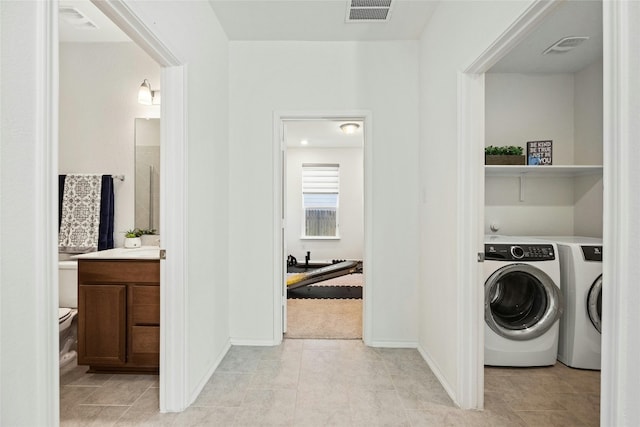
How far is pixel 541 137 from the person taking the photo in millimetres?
3088

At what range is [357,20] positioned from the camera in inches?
97.6

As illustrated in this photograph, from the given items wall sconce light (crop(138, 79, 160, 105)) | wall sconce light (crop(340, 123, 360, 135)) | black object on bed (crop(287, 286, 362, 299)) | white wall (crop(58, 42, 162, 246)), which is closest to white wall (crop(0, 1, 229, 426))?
wall sconce light (crop(138, 79, 160, 105))

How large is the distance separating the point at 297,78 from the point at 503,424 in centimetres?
286

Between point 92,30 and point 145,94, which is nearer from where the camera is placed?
point 92,30

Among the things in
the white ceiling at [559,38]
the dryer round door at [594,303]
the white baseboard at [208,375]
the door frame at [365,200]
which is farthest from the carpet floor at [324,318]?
the white ceiling at [559,38]

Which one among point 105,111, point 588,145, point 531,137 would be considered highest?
point 105,111

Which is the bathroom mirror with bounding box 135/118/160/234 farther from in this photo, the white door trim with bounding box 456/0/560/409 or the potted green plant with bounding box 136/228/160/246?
the white door trim with bounding box 456/0/560/409

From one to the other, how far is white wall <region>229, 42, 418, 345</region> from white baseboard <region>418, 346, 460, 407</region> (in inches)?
8.3

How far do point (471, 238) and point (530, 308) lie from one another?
1.14m

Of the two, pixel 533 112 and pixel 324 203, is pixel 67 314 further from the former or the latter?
pixel 324 203

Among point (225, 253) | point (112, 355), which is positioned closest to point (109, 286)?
point (112, 355)

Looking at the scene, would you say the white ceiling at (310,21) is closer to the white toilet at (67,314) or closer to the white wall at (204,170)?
the white wall at (204,170)

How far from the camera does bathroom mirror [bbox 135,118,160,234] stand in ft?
9.26

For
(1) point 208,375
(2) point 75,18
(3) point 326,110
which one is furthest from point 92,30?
(1) point 208,375
